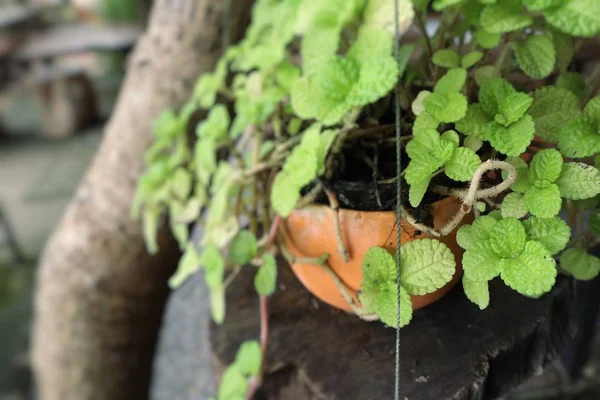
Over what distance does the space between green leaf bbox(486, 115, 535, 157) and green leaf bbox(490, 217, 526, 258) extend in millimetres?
59

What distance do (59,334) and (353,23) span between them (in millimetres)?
1051

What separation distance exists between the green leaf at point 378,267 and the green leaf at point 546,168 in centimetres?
14

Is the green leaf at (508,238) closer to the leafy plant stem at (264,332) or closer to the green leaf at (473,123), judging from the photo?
the green leaf at (473,123)

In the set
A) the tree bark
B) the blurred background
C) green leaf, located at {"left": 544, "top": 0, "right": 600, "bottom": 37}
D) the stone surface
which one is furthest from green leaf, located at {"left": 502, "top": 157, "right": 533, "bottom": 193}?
the blurred background

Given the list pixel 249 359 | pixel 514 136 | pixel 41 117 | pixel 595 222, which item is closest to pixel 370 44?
pixel 514 136

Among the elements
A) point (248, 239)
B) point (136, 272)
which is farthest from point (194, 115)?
point (248, 239)

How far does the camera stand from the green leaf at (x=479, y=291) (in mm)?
421

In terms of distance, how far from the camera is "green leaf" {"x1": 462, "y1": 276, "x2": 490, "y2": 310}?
42 centimetres

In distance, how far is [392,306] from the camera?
0.44 m

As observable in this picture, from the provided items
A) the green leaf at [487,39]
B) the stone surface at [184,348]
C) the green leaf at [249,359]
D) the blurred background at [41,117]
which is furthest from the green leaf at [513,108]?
the blurred background at [41,117]

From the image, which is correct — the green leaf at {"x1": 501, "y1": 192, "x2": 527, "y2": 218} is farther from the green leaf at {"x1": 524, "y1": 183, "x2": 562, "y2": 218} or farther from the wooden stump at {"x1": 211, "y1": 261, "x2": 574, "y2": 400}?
the wooden stump at {"x1": 211, "y1": 261, "x2": 574, "y2": 400}

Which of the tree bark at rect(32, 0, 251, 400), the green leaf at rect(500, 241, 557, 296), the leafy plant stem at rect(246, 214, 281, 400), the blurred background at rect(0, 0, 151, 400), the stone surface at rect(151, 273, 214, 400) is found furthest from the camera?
the blurred background at rect(0, 0, 151, 400)

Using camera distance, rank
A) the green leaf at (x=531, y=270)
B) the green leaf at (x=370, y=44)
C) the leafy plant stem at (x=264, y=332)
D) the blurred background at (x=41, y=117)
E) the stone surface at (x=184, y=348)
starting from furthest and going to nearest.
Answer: the blurred background at (x=41, y=117), the stone surface at (x=184, y=348), the leafy plant stem at (x=264, y=332), the green leaf at (x=370, y=44), the green leaf at (x=531, y=270)

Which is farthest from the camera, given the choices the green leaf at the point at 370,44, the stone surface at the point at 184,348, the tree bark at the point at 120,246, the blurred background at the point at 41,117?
the blurred background at the point at 41,117
